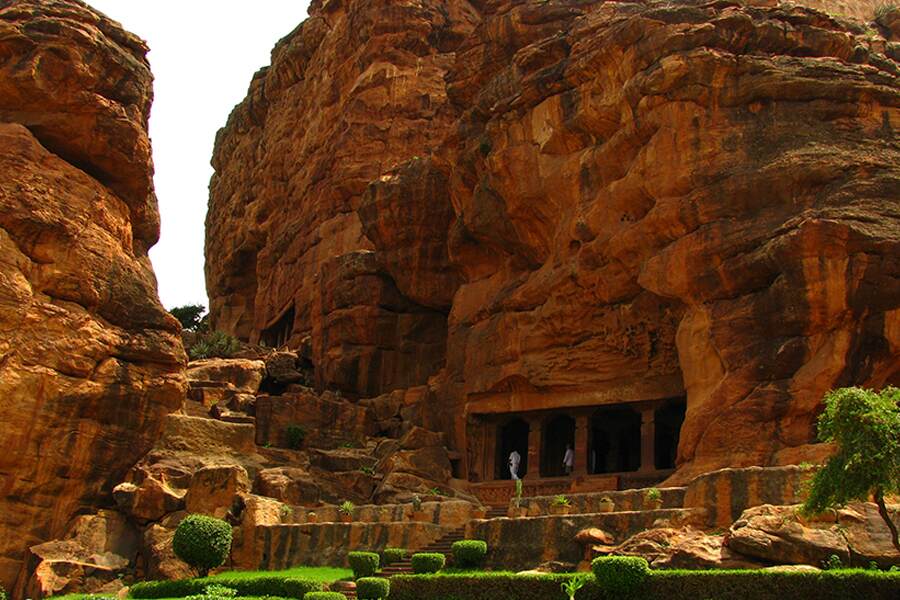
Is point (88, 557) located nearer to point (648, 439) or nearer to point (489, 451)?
point (489, 451)

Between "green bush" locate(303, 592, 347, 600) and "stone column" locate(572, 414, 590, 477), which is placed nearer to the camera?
"green bush" locate(303, 592, 347, 600)

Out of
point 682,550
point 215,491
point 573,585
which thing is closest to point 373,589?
point 573,585

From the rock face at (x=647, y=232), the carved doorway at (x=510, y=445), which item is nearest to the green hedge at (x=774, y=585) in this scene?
the rock face at (x=647, y=232)

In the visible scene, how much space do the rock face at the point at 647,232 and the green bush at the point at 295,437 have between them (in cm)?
581

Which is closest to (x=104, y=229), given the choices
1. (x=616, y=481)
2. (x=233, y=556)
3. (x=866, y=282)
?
(x=233, y=556)

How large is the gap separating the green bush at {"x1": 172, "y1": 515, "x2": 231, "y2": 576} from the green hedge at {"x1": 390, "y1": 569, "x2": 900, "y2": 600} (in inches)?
292

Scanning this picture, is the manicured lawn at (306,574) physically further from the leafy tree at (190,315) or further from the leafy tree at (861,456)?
the leafy tree at (190,315)

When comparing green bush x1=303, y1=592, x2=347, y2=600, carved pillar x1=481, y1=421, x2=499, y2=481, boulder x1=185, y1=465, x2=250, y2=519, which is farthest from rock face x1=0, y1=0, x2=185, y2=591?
carved pillar x1=481, y1=421, x2=499, y2=481

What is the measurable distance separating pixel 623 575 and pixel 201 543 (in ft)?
45.6

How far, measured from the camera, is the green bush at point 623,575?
73.9 feet

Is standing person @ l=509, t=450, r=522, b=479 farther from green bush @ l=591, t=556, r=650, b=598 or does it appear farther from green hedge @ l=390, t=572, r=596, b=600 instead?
green bush @ l=591, t=556, r=650, b=598

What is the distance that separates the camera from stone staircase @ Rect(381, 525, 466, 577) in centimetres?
3064

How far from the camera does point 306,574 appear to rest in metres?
32.2

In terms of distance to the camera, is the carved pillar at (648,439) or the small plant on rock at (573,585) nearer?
the small plant on rock at (573,585)
